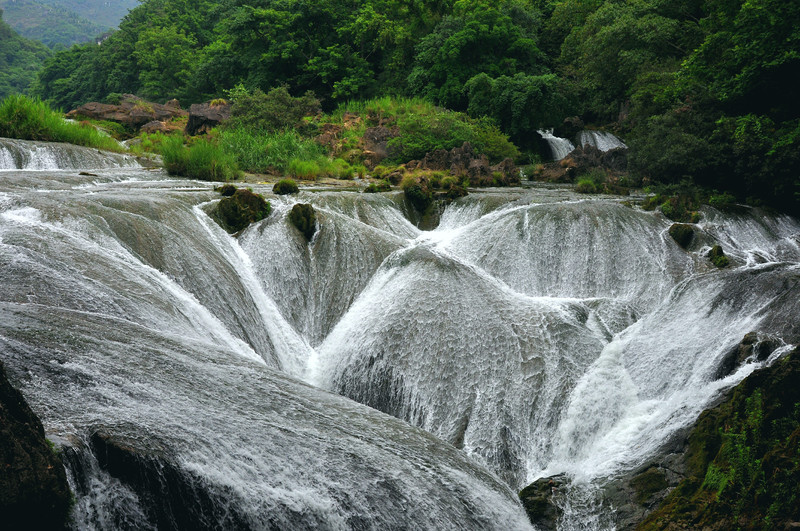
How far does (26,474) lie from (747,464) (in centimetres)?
431

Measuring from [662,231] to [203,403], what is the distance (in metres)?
9.08

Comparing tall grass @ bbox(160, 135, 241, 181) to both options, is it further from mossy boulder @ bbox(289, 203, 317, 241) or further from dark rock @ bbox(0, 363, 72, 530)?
dark rock @ bbox(0, 363, 72, 530)

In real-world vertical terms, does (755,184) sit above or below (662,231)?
above

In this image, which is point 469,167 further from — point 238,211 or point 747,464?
point 747,464

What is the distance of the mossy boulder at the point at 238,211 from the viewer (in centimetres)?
986

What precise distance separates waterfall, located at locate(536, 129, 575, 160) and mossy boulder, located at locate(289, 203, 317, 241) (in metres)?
14.9

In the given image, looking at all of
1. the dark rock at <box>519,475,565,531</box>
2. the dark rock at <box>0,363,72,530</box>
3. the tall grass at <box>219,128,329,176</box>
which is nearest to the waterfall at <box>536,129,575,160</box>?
the tall grass at <box>219,128,329,176</box>

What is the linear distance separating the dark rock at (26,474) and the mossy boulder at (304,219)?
7399mm

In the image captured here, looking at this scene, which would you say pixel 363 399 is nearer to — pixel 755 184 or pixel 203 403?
pixel 203 403

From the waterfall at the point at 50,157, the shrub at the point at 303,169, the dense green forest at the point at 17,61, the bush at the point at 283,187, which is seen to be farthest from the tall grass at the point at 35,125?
the dense green forest at the point at 17,61

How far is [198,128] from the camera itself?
2184 cm

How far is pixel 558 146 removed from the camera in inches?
901

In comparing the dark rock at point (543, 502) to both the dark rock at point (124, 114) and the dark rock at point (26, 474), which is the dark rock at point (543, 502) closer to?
the dark rock at point (26, 474)

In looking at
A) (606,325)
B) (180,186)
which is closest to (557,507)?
(606,325)
